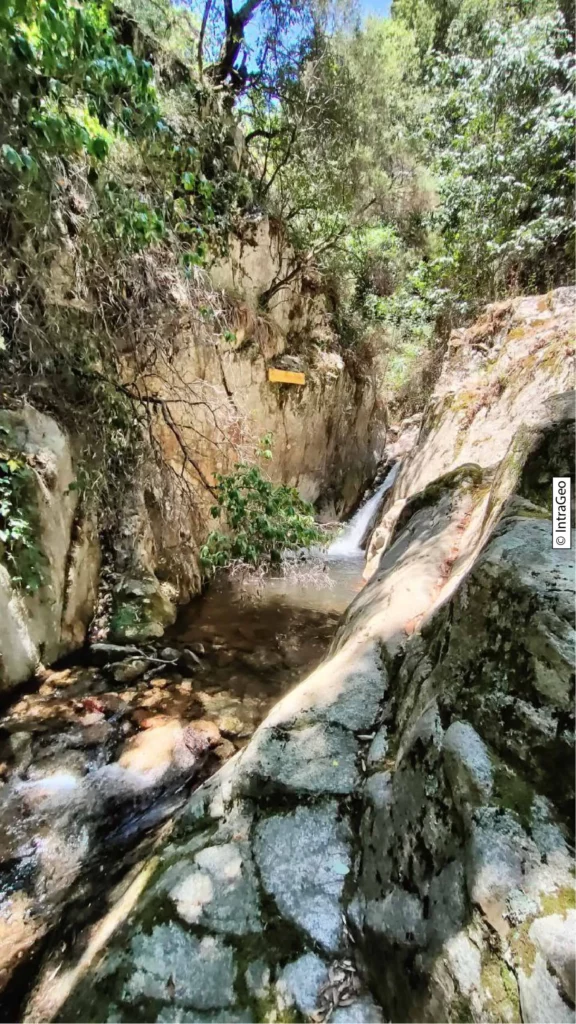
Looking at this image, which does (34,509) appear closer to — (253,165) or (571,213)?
(253,165)

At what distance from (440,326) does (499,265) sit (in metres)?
2.03

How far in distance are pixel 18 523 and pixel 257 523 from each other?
1727mm

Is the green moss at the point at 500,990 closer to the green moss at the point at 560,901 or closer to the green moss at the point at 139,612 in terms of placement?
the green moss at the point at 560,901

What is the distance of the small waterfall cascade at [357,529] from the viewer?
8.30m

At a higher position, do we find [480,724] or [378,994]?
[480,724]

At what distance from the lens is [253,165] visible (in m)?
6.74

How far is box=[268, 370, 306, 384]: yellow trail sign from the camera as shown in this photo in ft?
23.2

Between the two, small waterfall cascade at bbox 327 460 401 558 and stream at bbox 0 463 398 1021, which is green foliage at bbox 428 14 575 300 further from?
stream at bbox 0 463 398 1021

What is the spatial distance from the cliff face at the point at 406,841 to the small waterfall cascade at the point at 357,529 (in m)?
6.16

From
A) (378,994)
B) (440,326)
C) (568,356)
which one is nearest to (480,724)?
(378,994)

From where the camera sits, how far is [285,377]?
7156 millimetres

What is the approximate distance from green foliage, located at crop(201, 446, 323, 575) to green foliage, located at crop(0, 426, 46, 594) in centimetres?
122

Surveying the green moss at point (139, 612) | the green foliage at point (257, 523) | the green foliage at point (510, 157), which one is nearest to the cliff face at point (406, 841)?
Answer: the green foliage at point (257, 523)

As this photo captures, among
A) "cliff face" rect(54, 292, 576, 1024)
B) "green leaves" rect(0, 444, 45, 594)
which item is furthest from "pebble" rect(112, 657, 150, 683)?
"cliff face" rect(54, 292, 576, 1024)
